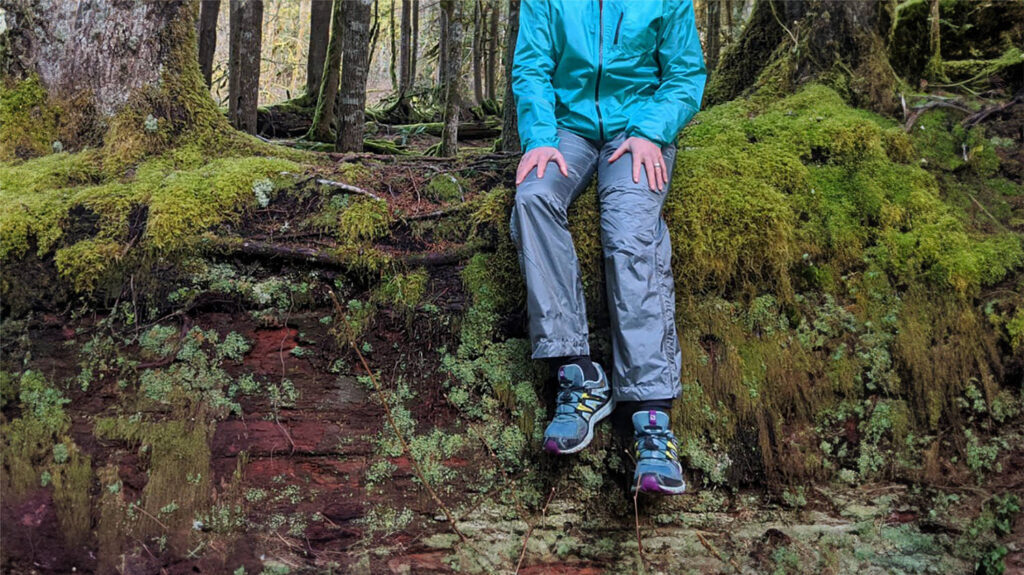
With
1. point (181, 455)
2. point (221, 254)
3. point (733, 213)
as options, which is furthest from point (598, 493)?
point (221, 254)

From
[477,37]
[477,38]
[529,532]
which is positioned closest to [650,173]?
[529,532]

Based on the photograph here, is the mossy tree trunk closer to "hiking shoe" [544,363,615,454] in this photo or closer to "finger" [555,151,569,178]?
"finger" [555,151,569,178]

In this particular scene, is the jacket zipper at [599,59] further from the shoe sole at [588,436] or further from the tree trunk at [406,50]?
the tree trunk at [406,50]

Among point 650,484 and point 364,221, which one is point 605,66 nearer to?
point 364,221

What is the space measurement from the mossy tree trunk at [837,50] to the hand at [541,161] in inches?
90.8

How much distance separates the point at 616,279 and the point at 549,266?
33 centimetres

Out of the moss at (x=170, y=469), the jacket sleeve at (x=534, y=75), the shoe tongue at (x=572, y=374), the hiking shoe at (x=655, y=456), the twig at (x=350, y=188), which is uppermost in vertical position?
the jacket sleeve at (x=534, y=75)

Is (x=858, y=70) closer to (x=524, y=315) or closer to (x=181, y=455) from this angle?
(x=524, y=315)

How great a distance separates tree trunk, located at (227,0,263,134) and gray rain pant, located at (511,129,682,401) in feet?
20.1

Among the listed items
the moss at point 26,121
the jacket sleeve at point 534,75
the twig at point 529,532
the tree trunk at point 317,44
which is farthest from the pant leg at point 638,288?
the tree trunk at point 317,44

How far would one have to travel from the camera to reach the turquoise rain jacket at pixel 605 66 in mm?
3404

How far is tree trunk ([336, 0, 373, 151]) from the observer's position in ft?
16.7

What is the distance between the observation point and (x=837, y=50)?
4.53 meters

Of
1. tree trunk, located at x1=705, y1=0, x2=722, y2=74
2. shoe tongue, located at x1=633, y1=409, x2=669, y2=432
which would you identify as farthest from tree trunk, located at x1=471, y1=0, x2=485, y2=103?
shoe tongue, located at x1=633, y1=409, x2=669, y2=432
